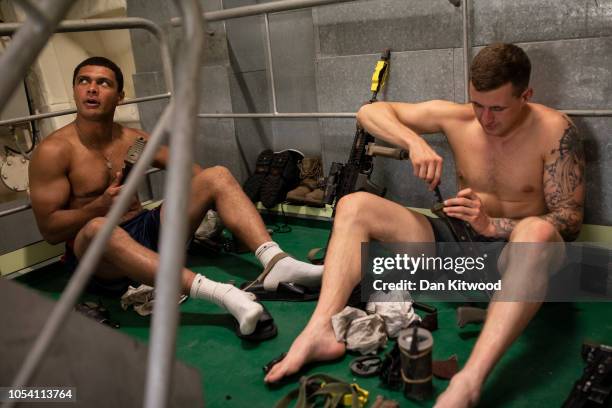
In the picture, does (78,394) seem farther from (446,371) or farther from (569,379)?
(569,379)

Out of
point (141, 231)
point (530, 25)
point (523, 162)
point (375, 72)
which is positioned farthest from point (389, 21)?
point (141, 231)

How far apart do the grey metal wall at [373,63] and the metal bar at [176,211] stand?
5.81 feet

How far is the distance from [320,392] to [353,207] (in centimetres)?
63

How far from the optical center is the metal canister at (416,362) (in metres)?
1.33

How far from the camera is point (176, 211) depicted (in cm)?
51

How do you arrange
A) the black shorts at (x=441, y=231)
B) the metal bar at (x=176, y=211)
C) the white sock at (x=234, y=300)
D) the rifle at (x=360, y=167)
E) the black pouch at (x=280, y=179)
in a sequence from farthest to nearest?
the black pouch at (x=280, y=179), the rifle at (x=360, y=167), the black shorts at (x=441, y=231), the white sock at (x=234, y=300), the metal bar at (x=176, y=211)

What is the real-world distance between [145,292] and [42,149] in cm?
73

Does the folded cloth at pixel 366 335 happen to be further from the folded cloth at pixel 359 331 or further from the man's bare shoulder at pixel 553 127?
the man's bare shoulder at pixel 553 127

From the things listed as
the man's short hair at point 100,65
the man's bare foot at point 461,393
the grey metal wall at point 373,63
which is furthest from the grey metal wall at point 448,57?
the man's bare foot at point 461,393

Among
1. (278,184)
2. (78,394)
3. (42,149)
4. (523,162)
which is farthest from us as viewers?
(278,184)

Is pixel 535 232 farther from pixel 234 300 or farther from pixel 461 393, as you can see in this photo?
pixel 234 300

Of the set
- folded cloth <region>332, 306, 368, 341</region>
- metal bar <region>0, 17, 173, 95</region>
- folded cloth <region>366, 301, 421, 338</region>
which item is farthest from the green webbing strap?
metal bar <region>0, 17, 173, 95</region>

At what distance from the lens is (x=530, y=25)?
1970 mm

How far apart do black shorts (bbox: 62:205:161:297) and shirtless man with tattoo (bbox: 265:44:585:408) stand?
2.83ft
